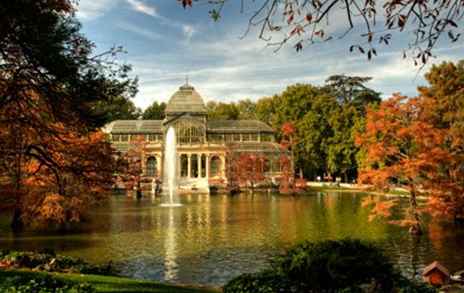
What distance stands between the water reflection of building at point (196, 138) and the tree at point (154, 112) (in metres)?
27.0

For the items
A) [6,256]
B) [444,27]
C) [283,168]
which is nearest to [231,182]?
[283,168]

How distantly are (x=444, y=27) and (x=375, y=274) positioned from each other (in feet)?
14.7

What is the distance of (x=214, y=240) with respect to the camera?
17.8m

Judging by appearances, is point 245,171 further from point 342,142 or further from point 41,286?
point 41,286

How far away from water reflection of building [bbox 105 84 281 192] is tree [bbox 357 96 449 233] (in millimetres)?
34776

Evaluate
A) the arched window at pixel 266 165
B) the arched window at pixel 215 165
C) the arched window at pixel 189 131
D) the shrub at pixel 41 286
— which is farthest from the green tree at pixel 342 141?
the shrub at pixel 41 286

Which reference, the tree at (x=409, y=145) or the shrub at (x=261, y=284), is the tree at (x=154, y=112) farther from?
the shrub at (x=261, y=284)

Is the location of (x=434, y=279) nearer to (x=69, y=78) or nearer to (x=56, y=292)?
(x=56, y=292)

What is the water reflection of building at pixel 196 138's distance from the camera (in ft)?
186

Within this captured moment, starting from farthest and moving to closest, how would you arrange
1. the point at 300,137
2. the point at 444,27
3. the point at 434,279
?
the point at 300,137 < the point at 434,279 < the point at 444,27

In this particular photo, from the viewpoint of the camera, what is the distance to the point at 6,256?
11523 millimetres

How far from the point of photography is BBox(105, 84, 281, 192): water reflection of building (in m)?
56.7

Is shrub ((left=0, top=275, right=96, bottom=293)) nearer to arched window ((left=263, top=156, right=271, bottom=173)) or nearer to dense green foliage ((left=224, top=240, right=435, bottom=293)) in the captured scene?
dense green foliage ((left=224, top=240, right=435, bottom=293))

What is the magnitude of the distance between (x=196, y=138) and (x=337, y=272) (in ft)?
172
